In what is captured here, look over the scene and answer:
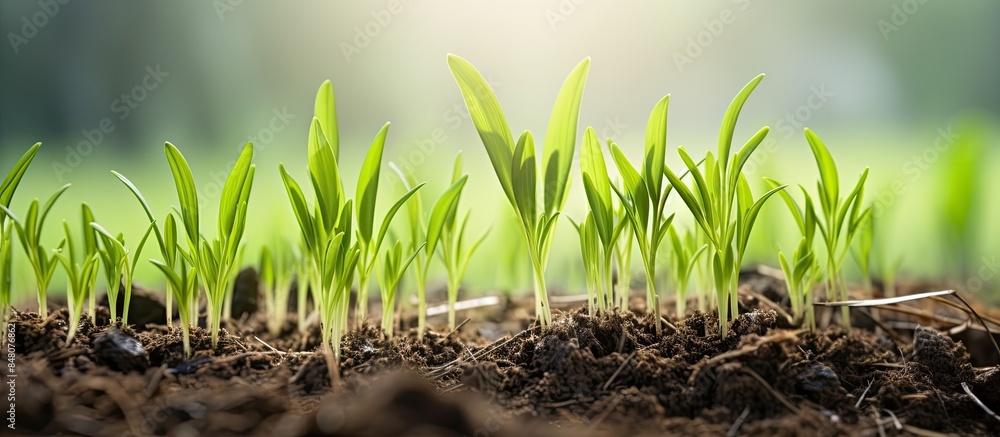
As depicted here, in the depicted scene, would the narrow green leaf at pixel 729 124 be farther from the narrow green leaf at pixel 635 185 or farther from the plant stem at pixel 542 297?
the plant stem at pixel 542 297

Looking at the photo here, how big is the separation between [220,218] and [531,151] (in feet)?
1.97

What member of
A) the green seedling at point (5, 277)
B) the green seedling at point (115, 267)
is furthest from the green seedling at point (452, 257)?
the green seedling at point (5, 277)

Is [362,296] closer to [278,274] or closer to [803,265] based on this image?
[278,274]

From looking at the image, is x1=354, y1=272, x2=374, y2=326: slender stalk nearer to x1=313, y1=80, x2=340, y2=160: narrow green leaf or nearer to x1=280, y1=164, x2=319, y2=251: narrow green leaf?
x1=280, y1=164, x2=319, y2=251: narrow green leaf

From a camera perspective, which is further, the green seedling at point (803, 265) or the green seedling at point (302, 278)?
the green seedling at point (302, 278)

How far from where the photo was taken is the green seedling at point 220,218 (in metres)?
1.00

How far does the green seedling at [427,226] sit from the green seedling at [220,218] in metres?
0.31

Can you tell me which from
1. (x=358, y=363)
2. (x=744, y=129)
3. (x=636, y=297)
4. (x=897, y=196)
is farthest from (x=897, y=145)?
(x=358, y=363)

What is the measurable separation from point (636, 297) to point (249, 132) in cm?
200

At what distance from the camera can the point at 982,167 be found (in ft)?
5.58

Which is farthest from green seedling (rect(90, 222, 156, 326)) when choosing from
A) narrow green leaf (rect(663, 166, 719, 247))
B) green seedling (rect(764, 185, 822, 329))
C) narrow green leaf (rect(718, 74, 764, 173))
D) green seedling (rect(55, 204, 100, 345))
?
green seedling (rect(764, 185, 822, 329))

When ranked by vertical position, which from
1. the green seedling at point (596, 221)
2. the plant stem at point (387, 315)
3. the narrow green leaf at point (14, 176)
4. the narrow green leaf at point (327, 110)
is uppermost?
the narrow green leaf at point (327, 110)

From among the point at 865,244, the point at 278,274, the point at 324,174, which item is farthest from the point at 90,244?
the point at 865,244

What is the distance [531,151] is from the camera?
106 cm
